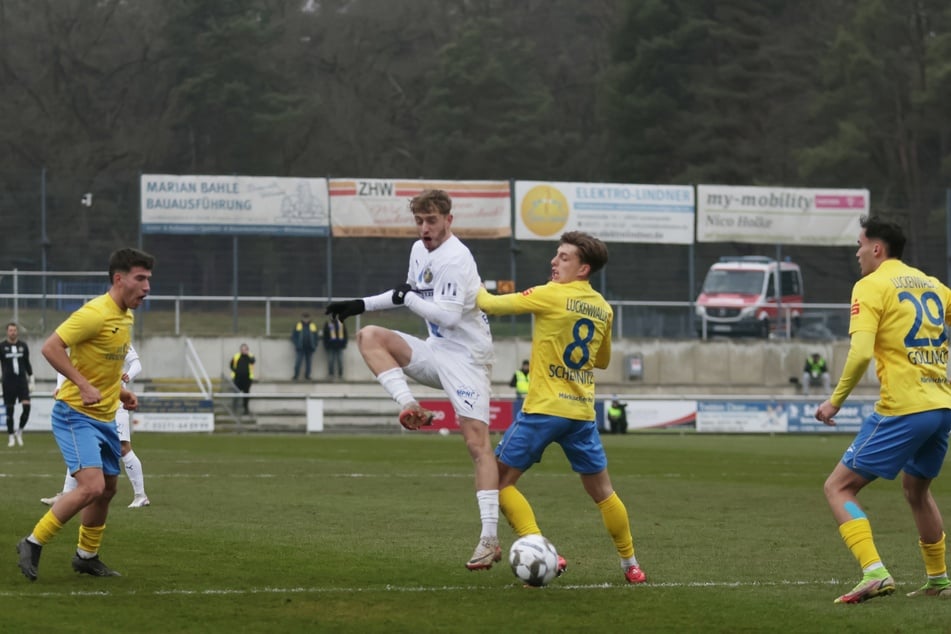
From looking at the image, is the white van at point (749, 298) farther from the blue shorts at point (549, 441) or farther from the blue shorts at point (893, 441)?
the blue shorts at point (893, 441)

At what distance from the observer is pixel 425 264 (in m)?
10.4

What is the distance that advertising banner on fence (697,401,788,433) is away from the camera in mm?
36906

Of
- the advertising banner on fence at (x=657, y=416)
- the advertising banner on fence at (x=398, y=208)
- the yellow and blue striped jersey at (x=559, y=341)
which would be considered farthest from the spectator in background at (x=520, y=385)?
the yellow and blue striped jersey at (x=559, y=341)

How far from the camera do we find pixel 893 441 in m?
9.16

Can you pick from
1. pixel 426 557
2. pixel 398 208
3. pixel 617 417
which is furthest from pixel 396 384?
pixel 398 208

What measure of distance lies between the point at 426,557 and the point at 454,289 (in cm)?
235

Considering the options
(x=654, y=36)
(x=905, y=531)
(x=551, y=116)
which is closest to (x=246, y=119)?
(x=551, y=116)

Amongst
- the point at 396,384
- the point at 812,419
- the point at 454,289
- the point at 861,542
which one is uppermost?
the point at 454,289

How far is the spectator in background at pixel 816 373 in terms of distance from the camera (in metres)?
43.6

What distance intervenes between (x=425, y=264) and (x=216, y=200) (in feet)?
115

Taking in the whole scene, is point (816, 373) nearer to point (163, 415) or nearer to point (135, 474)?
point (163, 415)

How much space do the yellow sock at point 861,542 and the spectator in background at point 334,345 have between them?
32.6 metres

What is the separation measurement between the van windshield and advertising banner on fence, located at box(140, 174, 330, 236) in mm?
11835

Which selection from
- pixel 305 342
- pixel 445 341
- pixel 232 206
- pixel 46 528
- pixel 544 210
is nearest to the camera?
pixel 46 528
